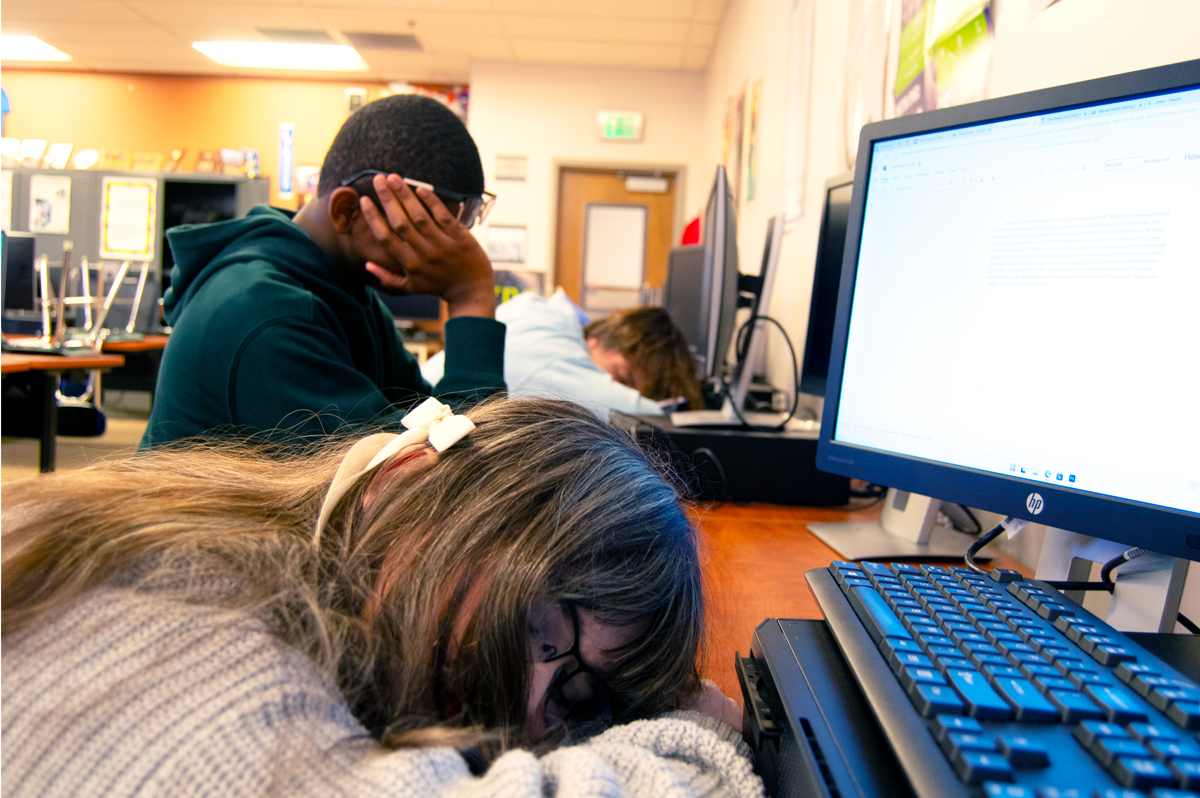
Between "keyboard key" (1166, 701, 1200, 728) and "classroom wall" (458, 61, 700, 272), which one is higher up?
"classroom wall" (458, 61, 700, 272)

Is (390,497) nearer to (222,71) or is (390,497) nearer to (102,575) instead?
(102,575)

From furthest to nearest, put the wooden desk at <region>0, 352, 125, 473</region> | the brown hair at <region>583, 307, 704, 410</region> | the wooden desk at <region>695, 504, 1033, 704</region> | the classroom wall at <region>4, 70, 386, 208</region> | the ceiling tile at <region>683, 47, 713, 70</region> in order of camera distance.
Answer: the classroom wall at <region>4, 70, 386, 208</region>, the ceiling tile at <region>683, 47, 713, 70</region>, the wooden desk at <region>0, 352, 125, 473</region>, the brown hair at <region>583, 307, 704, 410</region>, the wooden desk at <region>695, 504, 1033, 704</region>

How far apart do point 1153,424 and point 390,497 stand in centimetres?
48

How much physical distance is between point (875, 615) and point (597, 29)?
4346 mm

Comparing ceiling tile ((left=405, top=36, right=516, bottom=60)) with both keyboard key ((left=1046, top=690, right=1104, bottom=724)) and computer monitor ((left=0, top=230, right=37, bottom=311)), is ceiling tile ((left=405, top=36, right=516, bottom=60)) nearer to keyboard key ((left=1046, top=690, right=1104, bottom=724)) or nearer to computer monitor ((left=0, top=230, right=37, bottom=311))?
computer monitor ((left=0, top=230, right=37, bottom=311))

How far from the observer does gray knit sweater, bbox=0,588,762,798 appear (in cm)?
26

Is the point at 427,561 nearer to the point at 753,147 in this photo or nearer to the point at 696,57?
the point at 753,147

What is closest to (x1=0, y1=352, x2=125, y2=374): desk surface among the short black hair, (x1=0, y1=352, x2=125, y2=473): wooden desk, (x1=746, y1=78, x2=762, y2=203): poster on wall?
(x1=0, y1=352, x2=125, y2=473): wooden desk

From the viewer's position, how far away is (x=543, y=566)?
0.38m

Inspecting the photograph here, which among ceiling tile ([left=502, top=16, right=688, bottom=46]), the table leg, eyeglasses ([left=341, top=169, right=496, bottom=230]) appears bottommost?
the table leg

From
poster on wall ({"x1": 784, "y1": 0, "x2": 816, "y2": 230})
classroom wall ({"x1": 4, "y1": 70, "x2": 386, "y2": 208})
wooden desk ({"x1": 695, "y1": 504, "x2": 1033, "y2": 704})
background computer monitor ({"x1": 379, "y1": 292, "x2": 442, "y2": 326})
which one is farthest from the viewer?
classroom wall ({"x1": 4, "y1": 70, "x2": 386, "y2": 208})

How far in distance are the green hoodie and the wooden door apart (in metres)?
4.02

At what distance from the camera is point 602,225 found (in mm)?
4988

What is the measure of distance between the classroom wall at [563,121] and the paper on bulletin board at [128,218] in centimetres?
Answer: 236
